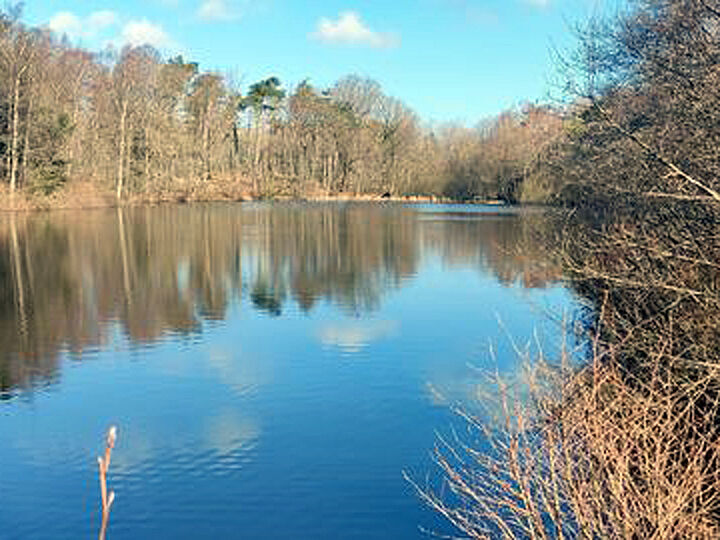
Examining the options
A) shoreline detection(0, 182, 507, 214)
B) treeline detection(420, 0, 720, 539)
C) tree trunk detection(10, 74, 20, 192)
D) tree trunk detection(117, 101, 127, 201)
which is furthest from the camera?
tree trunk detection(117, 101, 127, 201)

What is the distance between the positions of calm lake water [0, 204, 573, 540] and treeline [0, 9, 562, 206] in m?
29.0

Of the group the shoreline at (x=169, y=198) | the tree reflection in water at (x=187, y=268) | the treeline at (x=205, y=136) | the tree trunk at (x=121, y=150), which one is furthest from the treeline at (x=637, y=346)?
the tree trunk at (x=121, y=150)

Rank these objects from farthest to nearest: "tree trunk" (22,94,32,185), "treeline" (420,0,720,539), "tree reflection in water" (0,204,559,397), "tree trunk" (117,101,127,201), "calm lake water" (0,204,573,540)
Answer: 1. "tree trunk" (117,101,127,201)
2. "tree trunk" (22,94,32,185)
3. "tree reflection in water" (0,204,559,397)
4. "calm lake water" (0,204,573,540)
5. "treeline" (420,0,720,539)

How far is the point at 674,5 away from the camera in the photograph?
1363cm

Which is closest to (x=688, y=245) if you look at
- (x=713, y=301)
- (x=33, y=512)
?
(x=713, y=301)

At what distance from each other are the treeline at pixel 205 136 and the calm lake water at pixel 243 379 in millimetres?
28980

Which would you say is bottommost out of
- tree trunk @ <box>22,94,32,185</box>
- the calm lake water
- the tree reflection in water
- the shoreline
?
the calm lake water

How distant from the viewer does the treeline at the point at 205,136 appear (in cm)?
5975

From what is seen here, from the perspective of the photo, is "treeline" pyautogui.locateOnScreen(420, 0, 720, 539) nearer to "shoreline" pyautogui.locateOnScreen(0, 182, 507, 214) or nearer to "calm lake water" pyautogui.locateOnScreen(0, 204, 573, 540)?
"calm lake water" pyautogui.locateOnScreen(0, 204, 573, 540)

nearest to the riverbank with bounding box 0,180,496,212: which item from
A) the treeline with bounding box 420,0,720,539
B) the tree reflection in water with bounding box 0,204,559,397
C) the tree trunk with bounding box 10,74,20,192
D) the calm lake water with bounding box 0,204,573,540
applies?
the tree trunk with bounding box 10,74,20,192

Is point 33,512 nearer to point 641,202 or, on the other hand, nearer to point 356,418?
point 356,418

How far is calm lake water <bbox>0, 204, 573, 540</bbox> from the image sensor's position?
973 centimetres

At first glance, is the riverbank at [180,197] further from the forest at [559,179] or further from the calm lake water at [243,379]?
the calm lake water at [243,379]

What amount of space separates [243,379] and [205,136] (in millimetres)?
78936
